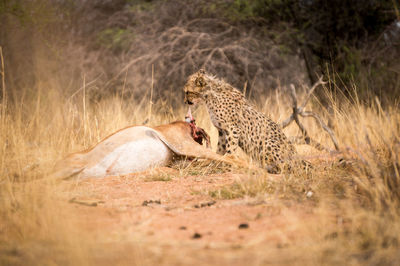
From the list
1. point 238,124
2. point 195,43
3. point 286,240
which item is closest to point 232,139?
point 238,124

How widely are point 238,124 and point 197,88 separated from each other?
0.86 meters

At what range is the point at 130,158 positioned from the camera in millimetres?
4977

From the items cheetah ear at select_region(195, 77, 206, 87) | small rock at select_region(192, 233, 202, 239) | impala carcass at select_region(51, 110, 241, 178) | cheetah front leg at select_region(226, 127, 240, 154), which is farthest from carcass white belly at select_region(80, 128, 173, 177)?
small rock at select_region(192, 233, 202, 239)

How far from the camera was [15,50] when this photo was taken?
1138 cm

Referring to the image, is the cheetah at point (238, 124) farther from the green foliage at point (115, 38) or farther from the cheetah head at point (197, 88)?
the green foliage at point (115, 38)

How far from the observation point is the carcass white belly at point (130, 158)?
4.80 meters

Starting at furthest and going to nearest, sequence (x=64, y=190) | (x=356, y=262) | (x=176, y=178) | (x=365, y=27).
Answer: (x=365, y=27)
(x=176, y=178)
(x=64, y=190)
(x=356, y=262)

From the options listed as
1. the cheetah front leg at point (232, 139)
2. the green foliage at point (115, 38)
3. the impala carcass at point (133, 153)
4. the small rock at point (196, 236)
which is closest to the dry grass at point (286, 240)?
the small rock at point (196, 236)

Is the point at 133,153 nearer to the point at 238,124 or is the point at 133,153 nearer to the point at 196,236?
the point at 238,124

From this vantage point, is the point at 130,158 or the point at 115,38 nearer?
the point at 130,158

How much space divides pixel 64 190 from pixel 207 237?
2.05 metres

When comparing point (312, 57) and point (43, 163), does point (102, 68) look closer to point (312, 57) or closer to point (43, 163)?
point (312, 57)

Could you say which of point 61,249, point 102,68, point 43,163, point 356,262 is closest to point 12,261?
point 61,249

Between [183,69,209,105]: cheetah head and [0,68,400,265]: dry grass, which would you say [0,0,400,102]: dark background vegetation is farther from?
[0,68,400,265]: dry grass
